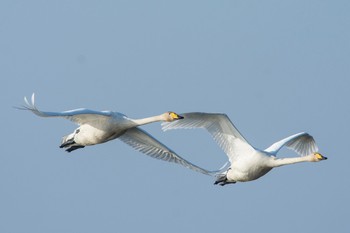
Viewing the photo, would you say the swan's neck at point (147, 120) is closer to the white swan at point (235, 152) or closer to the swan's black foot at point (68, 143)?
the white swan at point (235, 152)

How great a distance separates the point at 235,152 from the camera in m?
30.1

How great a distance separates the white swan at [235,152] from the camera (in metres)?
29.4

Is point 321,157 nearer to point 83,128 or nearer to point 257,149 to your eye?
point 257,149

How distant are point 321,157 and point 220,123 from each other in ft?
8.19

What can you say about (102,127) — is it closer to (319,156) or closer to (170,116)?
(170,116)

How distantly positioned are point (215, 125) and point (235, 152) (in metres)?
0.79

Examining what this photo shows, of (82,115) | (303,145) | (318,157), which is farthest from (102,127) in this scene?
(303,145)

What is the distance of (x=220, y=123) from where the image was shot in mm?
30047

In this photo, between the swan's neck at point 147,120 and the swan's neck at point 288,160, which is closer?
the swan's neck at point 147,120

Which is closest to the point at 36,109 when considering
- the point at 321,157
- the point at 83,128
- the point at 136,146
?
the point at 83,128

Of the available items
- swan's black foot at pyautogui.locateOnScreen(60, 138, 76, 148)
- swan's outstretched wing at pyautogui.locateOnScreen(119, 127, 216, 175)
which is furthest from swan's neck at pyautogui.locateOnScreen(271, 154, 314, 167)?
swan's black foot at pyautogui.locateOnScreen(60, 138, 76, 148)

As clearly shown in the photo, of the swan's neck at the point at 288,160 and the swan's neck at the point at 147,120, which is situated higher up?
the swan's neck at the point at 147,120

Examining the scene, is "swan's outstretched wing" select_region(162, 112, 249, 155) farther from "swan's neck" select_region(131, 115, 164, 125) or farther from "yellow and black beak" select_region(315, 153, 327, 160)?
"yellow and black beak" select_region(315, 153, 327, 160)

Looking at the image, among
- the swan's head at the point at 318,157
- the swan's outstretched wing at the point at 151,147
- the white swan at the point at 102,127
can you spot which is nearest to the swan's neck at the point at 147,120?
the white swan at the point at 102,127
